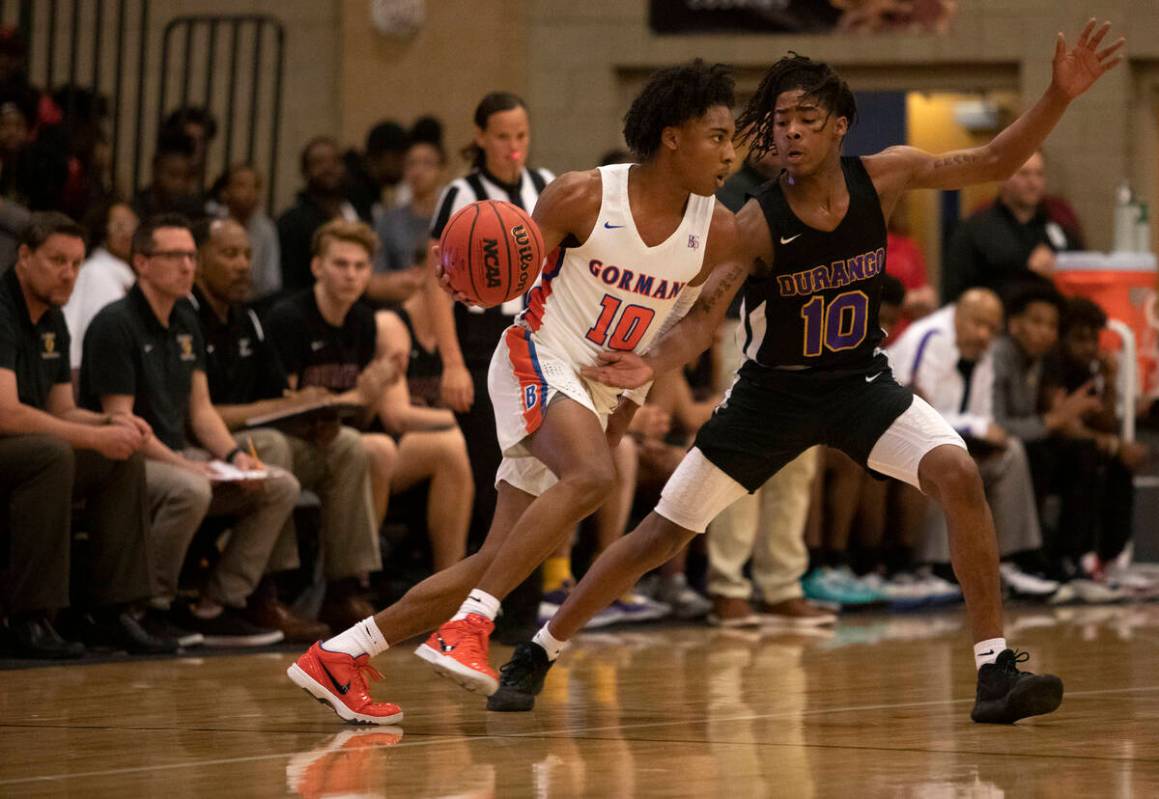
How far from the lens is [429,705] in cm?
520

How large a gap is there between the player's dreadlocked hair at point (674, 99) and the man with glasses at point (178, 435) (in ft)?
8.05

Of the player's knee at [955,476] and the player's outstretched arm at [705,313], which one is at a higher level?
the player's outstretched arm at [705,313]

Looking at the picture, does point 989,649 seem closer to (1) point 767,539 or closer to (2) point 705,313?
(2) point 705,313

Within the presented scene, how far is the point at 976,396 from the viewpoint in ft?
30.2

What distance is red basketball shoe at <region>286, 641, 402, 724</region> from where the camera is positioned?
470 cm

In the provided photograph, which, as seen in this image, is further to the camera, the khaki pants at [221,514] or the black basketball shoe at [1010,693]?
the khaki pants at [221,514]

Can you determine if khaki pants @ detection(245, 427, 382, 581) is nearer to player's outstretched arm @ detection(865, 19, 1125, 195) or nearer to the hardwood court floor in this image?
the hardwood court floor

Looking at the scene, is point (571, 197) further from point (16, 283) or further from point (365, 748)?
point (16, 283)

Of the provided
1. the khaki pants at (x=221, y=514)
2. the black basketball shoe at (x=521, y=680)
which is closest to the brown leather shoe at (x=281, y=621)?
the khaki pants at (x=221, y=514)

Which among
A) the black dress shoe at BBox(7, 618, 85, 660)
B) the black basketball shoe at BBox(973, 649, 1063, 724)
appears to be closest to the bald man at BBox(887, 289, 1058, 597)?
the black dress shoe at BBox(7, 618, 85, 660)

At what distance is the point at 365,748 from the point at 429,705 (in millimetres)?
844

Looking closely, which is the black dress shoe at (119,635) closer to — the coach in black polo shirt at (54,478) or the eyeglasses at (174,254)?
the coach in black polo shirt at (54,478)

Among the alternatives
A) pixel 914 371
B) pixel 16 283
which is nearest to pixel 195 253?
pixel 16 283

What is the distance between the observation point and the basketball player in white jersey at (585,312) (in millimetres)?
4742
